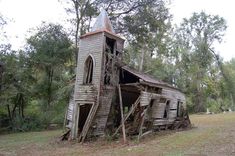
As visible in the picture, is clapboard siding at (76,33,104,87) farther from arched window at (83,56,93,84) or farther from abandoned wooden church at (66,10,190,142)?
arched window at (83,56,93,84)

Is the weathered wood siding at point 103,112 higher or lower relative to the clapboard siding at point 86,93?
lower

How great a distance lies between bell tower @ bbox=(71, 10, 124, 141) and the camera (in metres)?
16.2

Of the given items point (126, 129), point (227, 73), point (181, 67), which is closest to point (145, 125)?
point (126, 129)

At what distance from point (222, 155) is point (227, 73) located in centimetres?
4785

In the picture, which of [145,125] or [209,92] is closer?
[145,125]

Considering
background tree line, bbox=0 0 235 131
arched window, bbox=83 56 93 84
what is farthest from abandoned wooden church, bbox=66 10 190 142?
background tree line, bbox=0 0 235 131

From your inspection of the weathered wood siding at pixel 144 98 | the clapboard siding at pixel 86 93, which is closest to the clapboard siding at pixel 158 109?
the weathered wood siding at pixel 144 98

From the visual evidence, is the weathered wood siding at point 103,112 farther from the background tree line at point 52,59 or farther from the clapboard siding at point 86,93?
the background tree line at point 52,59

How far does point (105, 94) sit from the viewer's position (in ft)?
54.9

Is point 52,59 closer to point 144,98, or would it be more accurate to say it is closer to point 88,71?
point 88,71

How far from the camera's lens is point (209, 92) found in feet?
168

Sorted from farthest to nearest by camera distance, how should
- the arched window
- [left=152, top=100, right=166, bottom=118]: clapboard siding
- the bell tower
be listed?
[left=152, top=100, right=166, bottom=118]: clapboard siding, the arched window, the bell tower

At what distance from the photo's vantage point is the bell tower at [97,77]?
53.1 ft

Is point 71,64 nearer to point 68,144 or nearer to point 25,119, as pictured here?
point 25,119
